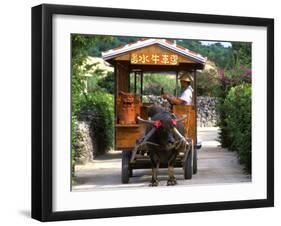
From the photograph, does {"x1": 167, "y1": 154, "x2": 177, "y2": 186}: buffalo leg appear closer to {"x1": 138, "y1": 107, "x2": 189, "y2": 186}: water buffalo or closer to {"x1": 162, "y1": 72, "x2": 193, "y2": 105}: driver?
{"x1": 138, "y1": 107, "x2": 189, "y2": 186}: water buffalo

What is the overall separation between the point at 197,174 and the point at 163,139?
736mm

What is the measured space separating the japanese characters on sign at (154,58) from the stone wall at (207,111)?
0.69 metres

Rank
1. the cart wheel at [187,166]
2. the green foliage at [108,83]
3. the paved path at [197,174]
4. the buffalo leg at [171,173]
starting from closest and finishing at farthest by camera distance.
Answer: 1. the paved path at [197,174]
2. the green foliage at [108,83]
3. the buffalo leg at [171,173]
4. the cart wheel at [187,166]

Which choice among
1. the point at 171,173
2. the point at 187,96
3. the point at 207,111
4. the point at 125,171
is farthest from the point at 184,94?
the point at 125,171

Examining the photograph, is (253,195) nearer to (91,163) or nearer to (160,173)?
(160,173)

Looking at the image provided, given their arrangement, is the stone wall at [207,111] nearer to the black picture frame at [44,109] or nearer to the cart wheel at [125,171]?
the cart wheel at [125,171]

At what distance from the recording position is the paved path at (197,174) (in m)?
10.8

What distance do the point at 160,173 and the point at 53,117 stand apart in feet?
5.80

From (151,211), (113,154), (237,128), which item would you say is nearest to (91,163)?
(113,154)

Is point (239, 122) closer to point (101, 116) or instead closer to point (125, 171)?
point (125, 171)

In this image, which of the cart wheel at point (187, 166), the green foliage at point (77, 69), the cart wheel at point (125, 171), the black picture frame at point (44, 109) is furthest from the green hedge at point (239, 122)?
the green foliage at point (77, 69)

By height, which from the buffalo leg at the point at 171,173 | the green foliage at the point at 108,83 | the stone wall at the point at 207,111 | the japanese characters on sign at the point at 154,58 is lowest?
the buffalo leg at the point at 171,173

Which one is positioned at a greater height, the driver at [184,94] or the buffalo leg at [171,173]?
the driver at [184,94]

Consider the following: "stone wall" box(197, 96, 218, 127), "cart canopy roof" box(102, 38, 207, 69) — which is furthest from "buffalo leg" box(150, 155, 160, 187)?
"cart canopy roof" box(102, 38, 207, 69)
